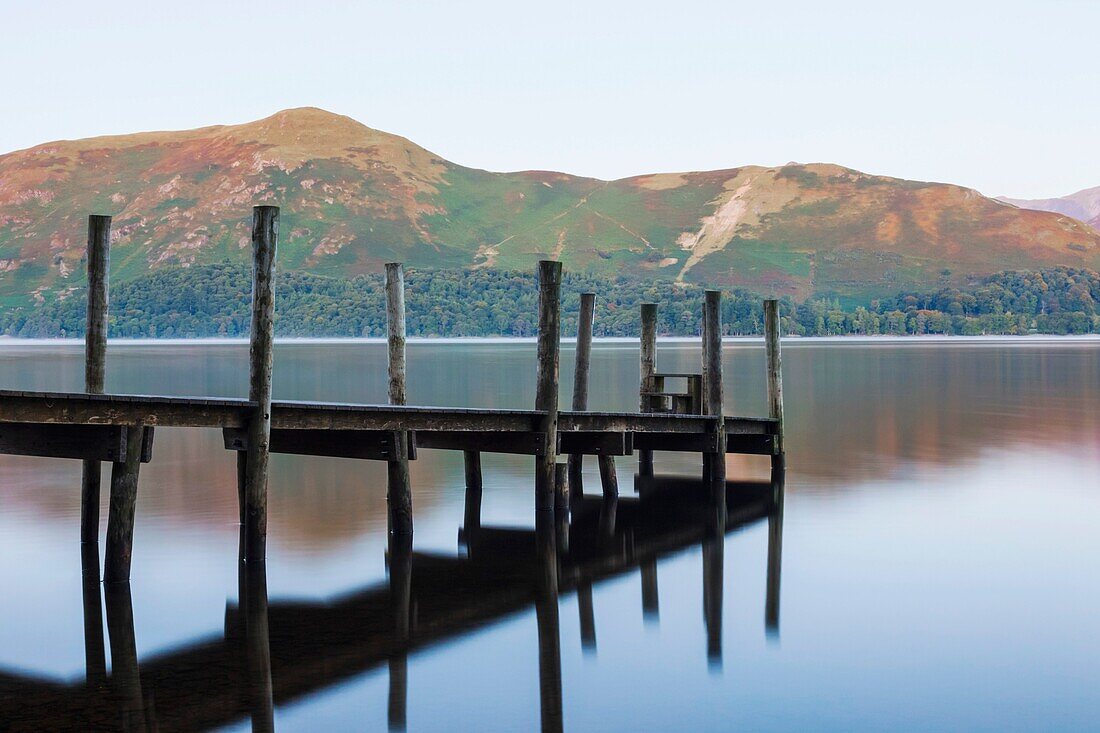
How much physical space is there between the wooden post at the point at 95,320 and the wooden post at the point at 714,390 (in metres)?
10.1

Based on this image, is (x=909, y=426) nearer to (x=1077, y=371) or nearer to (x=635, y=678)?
(x=635, y=678)

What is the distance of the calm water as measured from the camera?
1071 centimetres

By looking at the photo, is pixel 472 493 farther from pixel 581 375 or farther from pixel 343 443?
pixel 343 443

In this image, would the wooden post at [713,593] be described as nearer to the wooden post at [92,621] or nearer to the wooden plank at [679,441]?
the wooden plank at [679,441]

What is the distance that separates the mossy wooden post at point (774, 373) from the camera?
77.8 feet

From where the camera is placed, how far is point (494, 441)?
18656 millimetres

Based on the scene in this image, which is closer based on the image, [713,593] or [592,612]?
[592,612]

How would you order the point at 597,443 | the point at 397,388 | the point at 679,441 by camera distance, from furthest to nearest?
the point at 679,441 < the point at 597,443 < the point at 397,388

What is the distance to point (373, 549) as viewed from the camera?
17.5 meters

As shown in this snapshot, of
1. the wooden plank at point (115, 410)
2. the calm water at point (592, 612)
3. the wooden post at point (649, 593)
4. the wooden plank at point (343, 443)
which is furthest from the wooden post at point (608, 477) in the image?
the wooden plank at point (115, 410)

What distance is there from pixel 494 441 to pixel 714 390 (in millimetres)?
4969

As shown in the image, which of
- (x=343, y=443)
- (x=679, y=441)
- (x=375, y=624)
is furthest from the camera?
(x=679, y=441)

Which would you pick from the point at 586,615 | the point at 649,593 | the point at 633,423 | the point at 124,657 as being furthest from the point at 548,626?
the point at 633,423

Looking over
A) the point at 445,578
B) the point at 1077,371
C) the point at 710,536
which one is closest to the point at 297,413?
the point at 445,578
